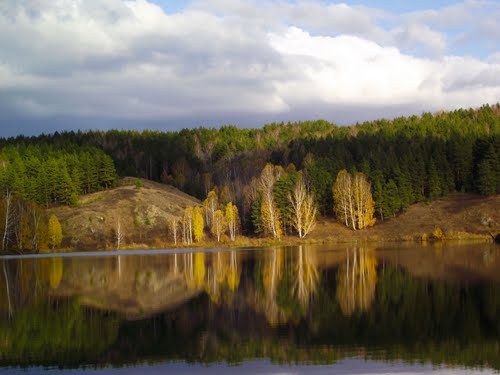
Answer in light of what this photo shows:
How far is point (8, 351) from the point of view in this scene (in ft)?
76.2

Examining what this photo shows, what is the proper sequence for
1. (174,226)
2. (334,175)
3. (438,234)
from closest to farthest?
(438,234) → (174,226) → (334,175)

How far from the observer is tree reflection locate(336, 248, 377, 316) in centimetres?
3058

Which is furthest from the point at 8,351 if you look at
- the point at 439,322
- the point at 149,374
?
the point at 439,322

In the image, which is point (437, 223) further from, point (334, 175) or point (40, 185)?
point (40, 185)

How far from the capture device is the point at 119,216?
406 feet

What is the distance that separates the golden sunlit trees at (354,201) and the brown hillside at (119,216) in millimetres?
36616

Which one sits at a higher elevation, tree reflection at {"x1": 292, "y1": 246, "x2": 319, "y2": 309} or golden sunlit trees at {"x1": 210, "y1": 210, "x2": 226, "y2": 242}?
golden sunlit trees at {"x1": 210, "y1": 210, "x2": 226, "y2": 242}

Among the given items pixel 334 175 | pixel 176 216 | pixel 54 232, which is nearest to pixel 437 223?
pixel 334 175

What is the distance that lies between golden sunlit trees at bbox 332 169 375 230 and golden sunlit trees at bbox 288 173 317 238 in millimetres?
6129

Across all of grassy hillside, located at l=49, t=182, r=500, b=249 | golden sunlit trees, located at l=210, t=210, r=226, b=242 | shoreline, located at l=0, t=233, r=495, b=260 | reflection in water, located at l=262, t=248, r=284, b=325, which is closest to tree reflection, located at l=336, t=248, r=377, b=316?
reflection in water, located at l=262, t=248, r=284, b=325

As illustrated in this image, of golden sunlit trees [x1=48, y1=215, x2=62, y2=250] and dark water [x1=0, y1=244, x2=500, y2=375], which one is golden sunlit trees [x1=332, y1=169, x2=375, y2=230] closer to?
golden sunlit trees [x1=48, y1=215, x2=62, y2=250]

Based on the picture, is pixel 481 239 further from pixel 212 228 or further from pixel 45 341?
pixel 45 341

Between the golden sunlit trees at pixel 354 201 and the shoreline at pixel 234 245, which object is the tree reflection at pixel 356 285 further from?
the golden sunlit trees at pixel 354 201

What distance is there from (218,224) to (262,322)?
8651 centimetres
